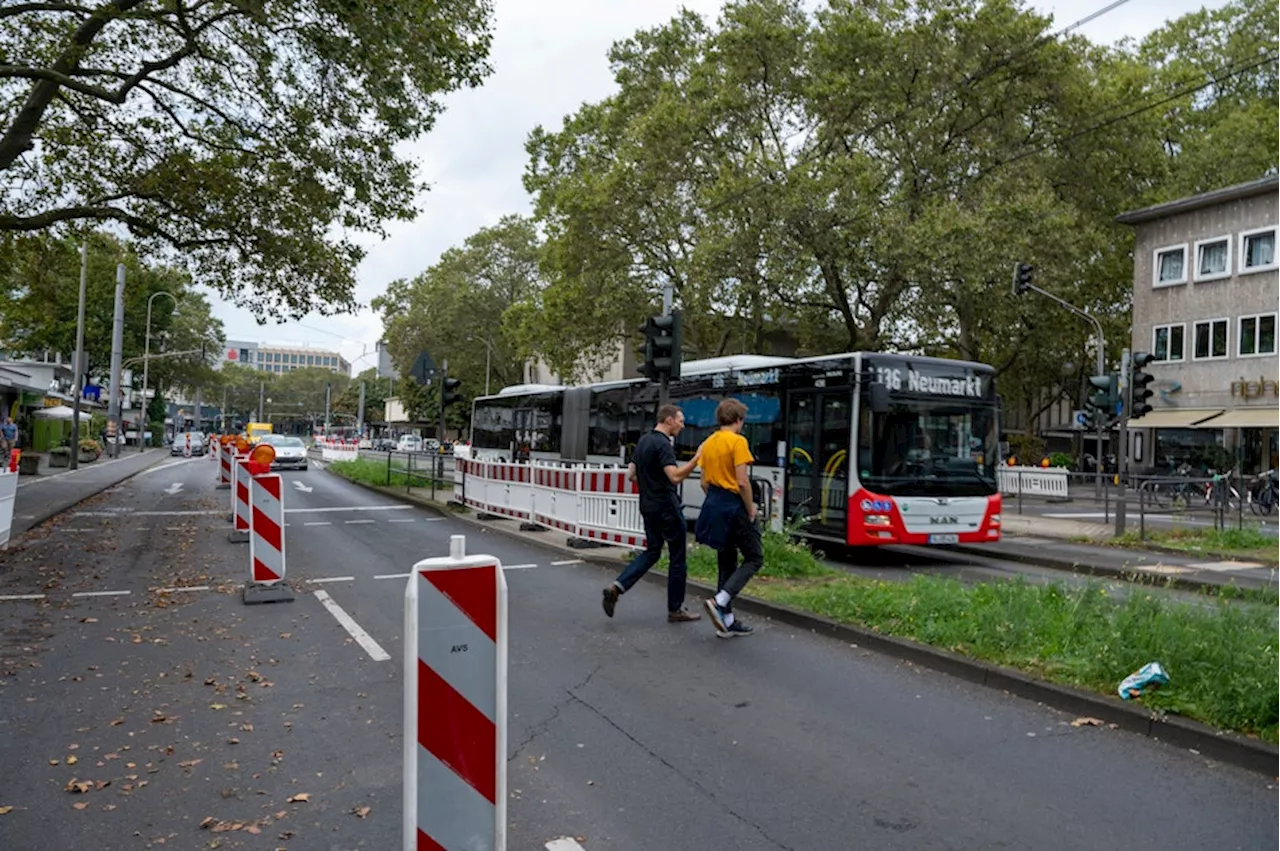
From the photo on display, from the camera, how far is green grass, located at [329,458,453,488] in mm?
23797

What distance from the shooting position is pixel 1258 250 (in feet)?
107

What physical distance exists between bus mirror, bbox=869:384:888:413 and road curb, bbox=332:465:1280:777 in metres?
4.56

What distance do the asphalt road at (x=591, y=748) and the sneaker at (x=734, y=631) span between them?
3.6 inches

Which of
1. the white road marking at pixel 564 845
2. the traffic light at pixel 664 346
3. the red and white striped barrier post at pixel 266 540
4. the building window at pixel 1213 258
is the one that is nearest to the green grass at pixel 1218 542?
the traffic light at pixel 664 346

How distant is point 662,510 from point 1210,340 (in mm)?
34121

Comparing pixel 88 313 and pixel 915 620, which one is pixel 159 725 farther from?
pixel 88 313

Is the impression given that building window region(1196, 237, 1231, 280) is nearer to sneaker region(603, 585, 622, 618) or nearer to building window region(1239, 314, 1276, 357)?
building window region(1239, 314, 1276, 357)

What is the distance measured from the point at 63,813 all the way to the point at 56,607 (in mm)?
5227

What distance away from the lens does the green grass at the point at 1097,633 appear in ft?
15.9

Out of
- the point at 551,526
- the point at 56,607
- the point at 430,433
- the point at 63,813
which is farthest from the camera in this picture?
the point at 430,433

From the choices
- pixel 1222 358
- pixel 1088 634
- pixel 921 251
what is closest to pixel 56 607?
pixel 1088 634

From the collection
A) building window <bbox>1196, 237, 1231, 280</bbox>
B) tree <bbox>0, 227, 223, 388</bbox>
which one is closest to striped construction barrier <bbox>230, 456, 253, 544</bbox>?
tree <bbox>0, 227, 223, 388</bbox>

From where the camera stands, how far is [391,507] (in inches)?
772

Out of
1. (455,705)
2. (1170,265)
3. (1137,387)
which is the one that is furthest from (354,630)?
(1170,265)
